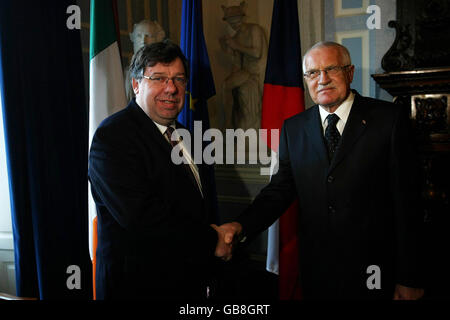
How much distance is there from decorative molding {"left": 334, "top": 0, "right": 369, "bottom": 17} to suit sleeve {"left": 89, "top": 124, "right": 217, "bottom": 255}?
8.76ft

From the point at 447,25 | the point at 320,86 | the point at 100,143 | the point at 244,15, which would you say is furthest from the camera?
the point at 244,15

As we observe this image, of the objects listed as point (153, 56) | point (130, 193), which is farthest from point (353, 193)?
point (153, 56)

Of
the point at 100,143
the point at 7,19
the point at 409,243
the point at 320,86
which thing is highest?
the point at 7,19

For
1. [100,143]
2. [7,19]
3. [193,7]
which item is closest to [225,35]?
[193,7]

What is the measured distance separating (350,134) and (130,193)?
1.07 meters

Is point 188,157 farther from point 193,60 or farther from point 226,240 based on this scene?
point 193,60

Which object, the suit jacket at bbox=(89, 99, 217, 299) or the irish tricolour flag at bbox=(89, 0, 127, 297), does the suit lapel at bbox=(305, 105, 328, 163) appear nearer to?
the suit jacket at bbox=(89, 99, 217, 299)

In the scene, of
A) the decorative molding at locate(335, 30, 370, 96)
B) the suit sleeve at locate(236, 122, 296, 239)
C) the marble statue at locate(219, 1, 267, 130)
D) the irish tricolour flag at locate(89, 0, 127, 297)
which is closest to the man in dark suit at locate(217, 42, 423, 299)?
the suit sleeve at locate(236, 122, 296, 239)

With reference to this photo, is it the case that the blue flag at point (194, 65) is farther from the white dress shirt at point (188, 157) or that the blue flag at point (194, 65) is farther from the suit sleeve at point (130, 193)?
the suit sleeve at point (130, 193)

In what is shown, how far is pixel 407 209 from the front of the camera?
66.9 inches

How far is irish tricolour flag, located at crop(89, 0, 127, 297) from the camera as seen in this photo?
2234 millimetres

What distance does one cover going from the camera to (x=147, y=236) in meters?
1.61
